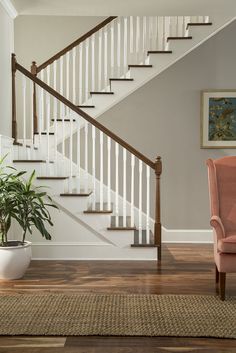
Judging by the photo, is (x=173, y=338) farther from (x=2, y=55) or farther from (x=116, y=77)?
(x=116, y=77)

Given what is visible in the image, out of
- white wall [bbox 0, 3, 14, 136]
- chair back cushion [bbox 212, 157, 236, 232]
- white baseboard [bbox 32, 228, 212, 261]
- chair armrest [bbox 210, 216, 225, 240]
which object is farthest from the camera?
white baseboard [bbox 32, 228, 212, 261]

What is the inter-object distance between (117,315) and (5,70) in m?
3.14

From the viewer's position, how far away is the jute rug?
9.66 ft

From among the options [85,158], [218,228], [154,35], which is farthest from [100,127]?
[154,35]

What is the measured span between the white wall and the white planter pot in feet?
4.65

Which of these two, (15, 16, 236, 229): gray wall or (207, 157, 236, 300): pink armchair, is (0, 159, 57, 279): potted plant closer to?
(207, 157, 236, 300): pink armchair

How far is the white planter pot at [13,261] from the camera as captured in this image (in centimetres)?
412

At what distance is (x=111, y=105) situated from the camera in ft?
20.9

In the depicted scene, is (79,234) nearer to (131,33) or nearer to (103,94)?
(103,94)

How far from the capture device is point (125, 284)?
13.4ft

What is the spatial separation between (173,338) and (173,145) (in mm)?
3808

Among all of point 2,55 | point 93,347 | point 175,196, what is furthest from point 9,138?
point 93,347

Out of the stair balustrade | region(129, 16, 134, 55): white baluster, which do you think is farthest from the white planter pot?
region(129, 16, 134, 55): white baluster

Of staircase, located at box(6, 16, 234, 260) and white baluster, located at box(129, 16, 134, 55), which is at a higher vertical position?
white baluster, located at box(129, 16, 134, 55)
